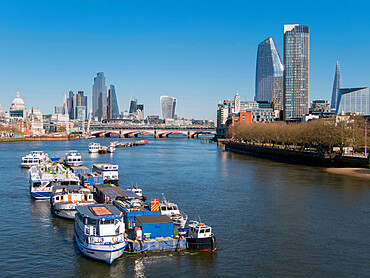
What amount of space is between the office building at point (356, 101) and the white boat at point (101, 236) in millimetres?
155353

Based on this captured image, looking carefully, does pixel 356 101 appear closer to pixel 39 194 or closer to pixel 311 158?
pixel 311 158

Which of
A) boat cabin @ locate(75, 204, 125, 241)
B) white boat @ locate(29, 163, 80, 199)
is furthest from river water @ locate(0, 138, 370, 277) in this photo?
boat cabin @ locate(75, 204, 125, 241)

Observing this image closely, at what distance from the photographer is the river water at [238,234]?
2253cm

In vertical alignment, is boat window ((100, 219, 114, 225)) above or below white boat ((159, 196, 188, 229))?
above

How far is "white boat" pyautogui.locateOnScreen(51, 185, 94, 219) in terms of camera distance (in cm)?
3259

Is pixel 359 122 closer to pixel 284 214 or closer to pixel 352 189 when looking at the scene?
pixel 352 189

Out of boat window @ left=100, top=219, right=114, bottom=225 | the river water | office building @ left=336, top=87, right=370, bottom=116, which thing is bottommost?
the river water

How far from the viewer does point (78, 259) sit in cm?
2378

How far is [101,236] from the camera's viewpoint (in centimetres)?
2344

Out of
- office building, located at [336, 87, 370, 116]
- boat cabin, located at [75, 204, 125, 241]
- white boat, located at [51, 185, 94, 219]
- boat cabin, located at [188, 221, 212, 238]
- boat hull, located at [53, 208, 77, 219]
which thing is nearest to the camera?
boat cabin, located at [75, 204, 125, 241]

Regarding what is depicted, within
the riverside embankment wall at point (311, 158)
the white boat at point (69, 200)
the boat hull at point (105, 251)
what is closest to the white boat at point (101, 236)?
the boat hull at point (105, 251)

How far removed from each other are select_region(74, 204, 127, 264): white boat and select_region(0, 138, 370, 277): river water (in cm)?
54

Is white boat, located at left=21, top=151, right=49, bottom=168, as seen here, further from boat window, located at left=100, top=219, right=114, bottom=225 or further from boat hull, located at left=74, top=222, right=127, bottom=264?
boat hull, located at left=74, top=222, right=127, bottom=264

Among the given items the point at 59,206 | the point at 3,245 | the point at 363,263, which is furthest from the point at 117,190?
the point at 363,263
